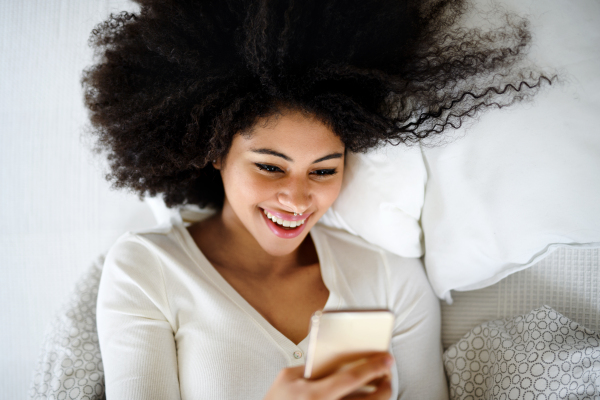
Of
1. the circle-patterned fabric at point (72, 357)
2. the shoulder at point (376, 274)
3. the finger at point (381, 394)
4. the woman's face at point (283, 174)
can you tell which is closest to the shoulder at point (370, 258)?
the shoulder at point (376, 274)

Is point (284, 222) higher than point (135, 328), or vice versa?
point (284, 222)

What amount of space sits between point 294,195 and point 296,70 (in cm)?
29

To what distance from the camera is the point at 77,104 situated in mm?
1457

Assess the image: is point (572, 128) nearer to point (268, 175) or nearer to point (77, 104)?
point (268, 175)

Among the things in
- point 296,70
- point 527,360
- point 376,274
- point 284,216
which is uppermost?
point 296,70

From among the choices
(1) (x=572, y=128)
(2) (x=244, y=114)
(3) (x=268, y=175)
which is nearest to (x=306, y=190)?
(3) (x=268, y=175)

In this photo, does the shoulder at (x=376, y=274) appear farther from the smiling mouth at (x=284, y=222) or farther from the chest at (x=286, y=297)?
the smiling mouth at (x=284, y=222)

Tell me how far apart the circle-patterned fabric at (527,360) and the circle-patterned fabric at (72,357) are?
1.00 metres

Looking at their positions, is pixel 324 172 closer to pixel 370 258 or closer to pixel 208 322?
pixel 370 258

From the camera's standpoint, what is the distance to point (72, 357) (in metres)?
1.07

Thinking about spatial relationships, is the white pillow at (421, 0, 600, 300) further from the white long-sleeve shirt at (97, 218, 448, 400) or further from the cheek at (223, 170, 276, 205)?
the cheek at (223, 170, 276, 205)

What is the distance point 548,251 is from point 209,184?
1.00 m

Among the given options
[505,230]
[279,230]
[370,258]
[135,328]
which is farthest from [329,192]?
[135,328]

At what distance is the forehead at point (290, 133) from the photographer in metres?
0.96
